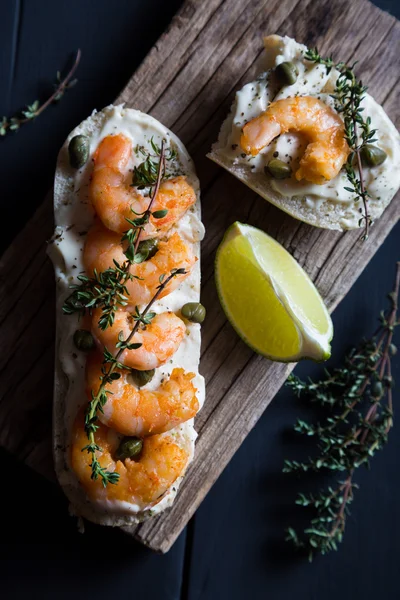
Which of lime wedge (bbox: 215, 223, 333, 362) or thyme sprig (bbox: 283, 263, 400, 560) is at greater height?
lime wedge (bbox: 215, 223, 333, 362)

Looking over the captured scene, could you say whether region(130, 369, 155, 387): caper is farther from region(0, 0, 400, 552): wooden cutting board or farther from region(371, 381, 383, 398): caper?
region(371, 381, 383, 398): caper

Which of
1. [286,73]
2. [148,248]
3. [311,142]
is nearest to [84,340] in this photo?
[148,248]

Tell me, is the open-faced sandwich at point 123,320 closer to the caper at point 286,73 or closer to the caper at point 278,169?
the caper at point 278,169

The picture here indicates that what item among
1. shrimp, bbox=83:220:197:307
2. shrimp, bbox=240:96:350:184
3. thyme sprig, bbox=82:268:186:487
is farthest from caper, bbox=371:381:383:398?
thyme sprig, bbox=82:268:186:487

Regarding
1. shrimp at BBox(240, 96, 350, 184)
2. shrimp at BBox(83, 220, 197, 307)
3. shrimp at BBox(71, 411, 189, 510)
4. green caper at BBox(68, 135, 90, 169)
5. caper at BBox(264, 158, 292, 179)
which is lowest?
shrimp at BBox(71, 411, 189, 510)

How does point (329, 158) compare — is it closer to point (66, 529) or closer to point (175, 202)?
point (175, 202)

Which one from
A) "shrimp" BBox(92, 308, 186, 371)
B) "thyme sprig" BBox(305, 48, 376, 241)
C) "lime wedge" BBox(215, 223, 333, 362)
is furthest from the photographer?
"lime wedge" BBox(215, 223, 333, 362)

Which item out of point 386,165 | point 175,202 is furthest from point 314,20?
point 175,202

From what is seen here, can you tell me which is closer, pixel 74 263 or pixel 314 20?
pixel 74 263
